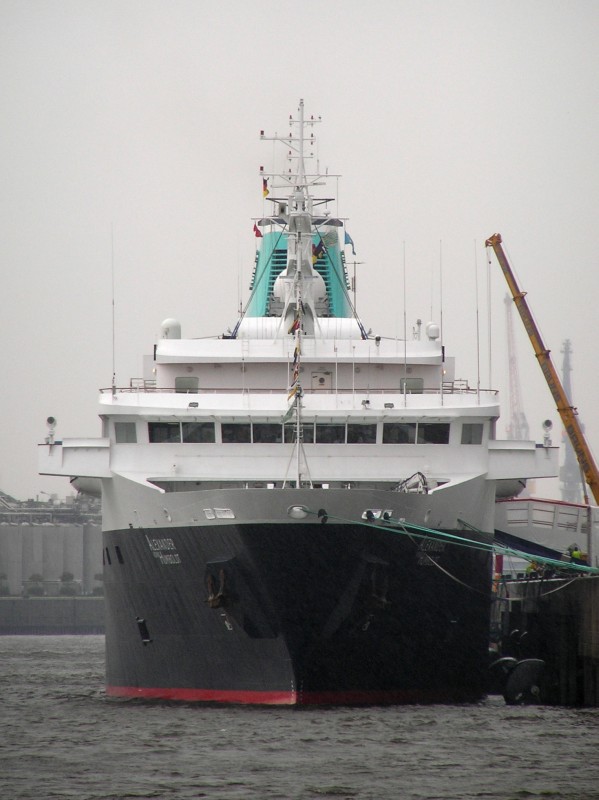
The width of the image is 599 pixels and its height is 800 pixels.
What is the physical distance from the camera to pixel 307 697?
3734 centimetres

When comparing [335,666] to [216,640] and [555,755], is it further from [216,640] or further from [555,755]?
[555,755]

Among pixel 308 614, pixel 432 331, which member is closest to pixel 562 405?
pixel 432 331

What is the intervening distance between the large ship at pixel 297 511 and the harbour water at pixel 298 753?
48.6 inches

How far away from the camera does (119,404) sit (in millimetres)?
42750

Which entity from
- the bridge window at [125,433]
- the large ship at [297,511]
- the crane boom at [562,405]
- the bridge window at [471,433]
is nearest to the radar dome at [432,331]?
the large ship at [297,511]

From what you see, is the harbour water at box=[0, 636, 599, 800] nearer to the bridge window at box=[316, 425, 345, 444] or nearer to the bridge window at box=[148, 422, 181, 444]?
the bridge window at box=[148, 422, 181, 444]

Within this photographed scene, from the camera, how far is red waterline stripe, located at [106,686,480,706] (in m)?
37.4

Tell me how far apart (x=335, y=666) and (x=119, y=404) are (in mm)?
9941

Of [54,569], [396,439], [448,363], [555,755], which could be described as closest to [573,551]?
[448,363]

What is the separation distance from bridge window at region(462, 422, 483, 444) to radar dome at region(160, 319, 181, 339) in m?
10.9

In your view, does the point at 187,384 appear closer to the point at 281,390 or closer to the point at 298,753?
the point at 281,390

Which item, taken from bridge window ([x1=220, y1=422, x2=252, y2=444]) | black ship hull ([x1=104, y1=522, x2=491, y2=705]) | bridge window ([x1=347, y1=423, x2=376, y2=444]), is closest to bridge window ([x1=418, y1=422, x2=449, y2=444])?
bridge window ([x1=347, y1=423, x2=376, y2=444])

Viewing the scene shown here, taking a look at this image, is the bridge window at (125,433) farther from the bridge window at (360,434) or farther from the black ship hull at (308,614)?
the bridge window at (360,434)

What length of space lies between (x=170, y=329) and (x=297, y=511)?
526 inches
